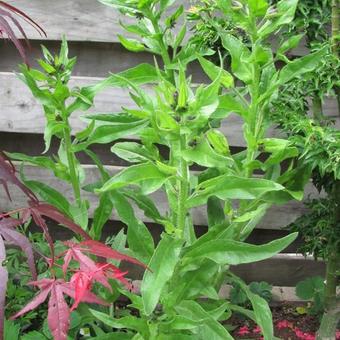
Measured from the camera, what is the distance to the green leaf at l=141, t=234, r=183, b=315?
128 centimetres

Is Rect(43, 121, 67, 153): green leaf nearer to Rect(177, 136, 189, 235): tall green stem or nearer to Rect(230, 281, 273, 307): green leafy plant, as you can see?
Rect(177, 136, 189, 235): tall green stem

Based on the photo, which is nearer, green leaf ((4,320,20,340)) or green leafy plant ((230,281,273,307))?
green leaf ((4,320,20,340))

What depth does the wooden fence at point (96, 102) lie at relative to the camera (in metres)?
2.11

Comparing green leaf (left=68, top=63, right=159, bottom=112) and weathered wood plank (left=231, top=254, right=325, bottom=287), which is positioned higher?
green leaf (left=68, top=63, right=159, bottom=112)

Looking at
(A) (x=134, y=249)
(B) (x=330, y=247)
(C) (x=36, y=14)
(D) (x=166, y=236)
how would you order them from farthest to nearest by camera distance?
1. (C) (x=36, y=14)
2. (B) (x=330, y=247)
3. (A) (x=134, y=249)
4. (D) (x=166, y=236)

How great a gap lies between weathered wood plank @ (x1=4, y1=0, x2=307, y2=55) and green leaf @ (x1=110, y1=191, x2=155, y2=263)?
2.64 feet

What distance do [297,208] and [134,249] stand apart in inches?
33.1

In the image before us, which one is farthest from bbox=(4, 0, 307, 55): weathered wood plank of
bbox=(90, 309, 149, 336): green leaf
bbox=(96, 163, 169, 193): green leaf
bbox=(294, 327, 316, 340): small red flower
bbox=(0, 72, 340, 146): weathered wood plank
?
bbox=(294, 327, 316, 340): small red flower

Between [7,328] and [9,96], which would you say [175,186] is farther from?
[9,96]

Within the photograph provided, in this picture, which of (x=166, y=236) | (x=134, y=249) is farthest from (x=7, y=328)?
(x=166, y=236)

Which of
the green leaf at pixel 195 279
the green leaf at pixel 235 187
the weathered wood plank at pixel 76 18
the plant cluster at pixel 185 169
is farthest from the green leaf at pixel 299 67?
the weathered wood plank at pixel 76 18

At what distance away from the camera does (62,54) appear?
158 cm

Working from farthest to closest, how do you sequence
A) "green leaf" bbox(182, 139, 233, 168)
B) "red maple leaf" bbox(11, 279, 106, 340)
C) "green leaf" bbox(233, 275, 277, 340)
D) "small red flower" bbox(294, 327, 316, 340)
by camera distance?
"small red flower" bbox(294, 327, 316, 340) → "green leaf" bbox(233, 275, 277, 340) → "green leaf" bbox(182, 139, 233, 168) → "red maple leaf" bbox(11, 279, 106, 340)

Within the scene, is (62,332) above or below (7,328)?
above
